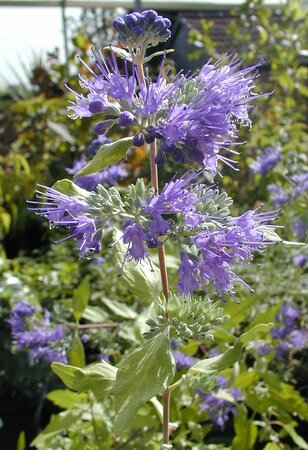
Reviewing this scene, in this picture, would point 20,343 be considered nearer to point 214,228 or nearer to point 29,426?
point 29,426

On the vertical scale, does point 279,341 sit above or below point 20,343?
below

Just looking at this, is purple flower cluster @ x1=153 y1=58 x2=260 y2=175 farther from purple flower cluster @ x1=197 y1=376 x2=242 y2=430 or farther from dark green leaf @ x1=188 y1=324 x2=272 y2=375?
purple flower cluster @ x1=197 y1=376 x2=242 y2=430

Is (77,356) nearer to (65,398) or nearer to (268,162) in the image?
(65,398)

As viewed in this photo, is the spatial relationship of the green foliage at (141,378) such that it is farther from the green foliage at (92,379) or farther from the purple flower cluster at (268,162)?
the purple flower cluster at (268,162)

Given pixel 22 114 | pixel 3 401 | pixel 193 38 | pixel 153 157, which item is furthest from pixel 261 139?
pixel 22 114

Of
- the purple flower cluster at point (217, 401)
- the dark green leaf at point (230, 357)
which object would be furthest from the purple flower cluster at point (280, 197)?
the dark green leaf at point (230, 357)

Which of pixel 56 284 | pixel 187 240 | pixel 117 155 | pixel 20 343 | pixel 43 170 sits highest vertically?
pixel 117 155

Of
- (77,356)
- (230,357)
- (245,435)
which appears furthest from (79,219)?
(245,435)
